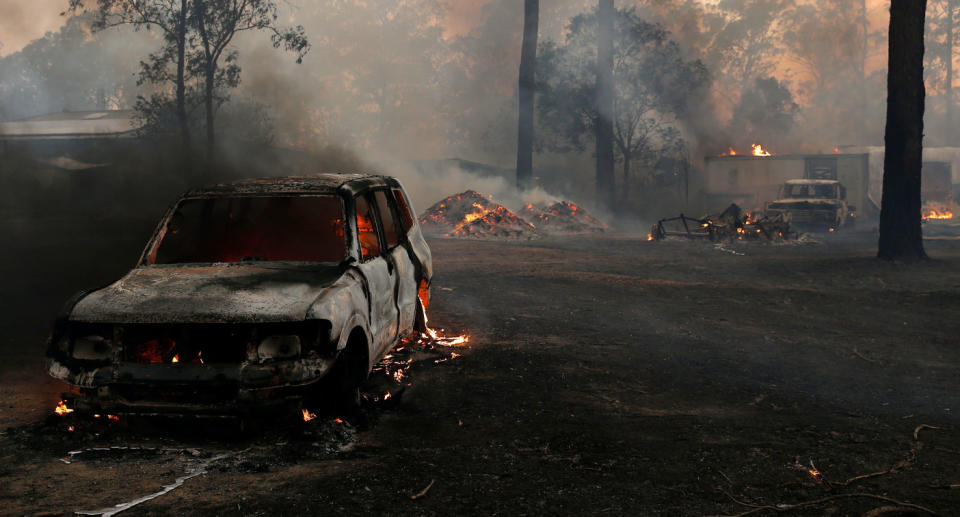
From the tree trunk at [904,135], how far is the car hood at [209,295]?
14703 mm

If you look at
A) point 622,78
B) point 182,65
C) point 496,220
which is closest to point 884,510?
point 496,220

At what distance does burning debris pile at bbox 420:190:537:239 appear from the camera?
95.2ft

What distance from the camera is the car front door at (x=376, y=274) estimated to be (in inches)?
245

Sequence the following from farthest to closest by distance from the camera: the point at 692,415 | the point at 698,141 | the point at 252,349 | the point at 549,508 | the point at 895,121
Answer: the point at 698,141, the point at 895,121, the point at 692,415, the point at 252,349, the point at 549,508

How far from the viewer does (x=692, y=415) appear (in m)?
6.11

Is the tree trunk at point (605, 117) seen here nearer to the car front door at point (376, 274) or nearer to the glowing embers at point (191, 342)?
the car front door at point (376, 274)

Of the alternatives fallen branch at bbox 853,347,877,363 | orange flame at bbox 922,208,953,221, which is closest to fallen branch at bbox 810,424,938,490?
fallen branch at bbox 853,347,877,363

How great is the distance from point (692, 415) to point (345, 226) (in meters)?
2.90

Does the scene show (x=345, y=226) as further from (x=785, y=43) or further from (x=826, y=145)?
(x=785, y=43)

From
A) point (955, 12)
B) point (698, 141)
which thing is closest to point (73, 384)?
point (698, 141)

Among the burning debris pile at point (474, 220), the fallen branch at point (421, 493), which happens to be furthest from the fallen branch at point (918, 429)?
the burning debris pile at point (474, 220)

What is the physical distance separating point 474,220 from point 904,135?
1559 centimetres

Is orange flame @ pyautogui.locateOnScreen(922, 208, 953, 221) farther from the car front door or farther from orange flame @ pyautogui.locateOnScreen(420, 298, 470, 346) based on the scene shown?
the car front door

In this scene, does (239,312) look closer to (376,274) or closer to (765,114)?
(376,274)
